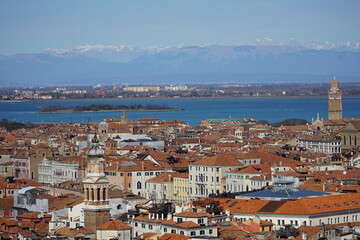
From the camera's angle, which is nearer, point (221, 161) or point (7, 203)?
point (7, 203)

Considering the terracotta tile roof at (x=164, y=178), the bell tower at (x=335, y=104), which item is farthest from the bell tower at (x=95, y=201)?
the bell tower at (x=335, y=104)

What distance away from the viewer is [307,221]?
34.5 metres

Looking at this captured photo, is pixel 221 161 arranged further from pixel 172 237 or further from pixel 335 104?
pixel 335 104

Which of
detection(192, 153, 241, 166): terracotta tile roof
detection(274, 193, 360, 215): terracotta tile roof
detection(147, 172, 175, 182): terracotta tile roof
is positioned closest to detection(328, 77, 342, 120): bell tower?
detection(192, 153, 241, 166): terracotta tile roof

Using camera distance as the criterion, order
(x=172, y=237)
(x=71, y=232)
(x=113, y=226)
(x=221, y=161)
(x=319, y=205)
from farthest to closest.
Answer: (x=221, y=161) → (x=319, y=205) → (x=71, y=232) → (x=113, y=226) → (x=172, y=237)

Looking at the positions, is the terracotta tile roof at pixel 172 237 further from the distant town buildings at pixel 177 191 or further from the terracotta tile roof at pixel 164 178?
the terracotta tile roof at pixel 164 178

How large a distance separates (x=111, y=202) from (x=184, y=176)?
17948mm

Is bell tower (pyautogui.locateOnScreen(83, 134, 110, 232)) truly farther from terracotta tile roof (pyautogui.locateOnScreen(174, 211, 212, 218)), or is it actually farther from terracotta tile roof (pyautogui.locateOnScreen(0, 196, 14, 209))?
terracotta tile roof (pyautogui.locateOnScreen(0, 196, 14, 209))

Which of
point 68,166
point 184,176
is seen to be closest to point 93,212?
point 184,176

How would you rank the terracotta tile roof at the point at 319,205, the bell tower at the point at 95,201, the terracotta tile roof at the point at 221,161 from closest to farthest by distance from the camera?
the bell tower at the point at 95,201, the terracotta tile roof at the point at 319,205, the terracotta tile roof at the point at 221,161

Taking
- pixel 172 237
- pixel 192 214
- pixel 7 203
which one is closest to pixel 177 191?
pixel 7 203

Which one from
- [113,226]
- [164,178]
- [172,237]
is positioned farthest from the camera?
[164,178]

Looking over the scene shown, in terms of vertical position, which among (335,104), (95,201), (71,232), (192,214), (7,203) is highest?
(95,201)

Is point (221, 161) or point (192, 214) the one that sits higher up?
point (192, 214)
